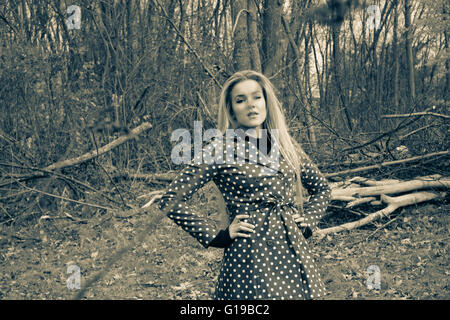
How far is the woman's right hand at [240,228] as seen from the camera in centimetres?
236

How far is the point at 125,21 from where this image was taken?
27.4 ft

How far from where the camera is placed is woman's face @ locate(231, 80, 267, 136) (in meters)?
2.50

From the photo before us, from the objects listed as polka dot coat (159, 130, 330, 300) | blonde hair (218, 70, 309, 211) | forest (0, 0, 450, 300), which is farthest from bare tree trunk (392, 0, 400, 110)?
polka dot coat (159, 130, 330, 300)

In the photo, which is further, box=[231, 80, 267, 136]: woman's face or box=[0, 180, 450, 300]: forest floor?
box=[0, 180, 450, 300]: forest floor

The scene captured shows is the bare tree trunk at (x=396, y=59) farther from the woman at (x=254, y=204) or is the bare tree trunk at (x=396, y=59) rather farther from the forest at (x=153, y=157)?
the woman at (x=254, y=204)

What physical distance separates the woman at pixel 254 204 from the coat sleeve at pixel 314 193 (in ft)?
0.11

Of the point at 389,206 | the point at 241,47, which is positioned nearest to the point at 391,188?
the point at 389,206

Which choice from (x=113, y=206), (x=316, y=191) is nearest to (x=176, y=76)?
(x=113, y=206)

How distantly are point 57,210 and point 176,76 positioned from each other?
3050mm

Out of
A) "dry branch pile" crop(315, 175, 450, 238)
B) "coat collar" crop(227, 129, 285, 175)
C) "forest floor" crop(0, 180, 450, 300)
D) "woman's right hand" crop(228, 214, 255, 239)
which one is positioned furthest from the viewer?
"dry branch pile" crop(315, 175, 450, 238)

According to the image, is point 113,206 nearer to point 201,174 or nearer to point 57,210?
point 57,210

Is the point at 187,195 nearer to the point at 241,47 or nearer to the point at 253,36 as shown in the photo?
the point at 241,47

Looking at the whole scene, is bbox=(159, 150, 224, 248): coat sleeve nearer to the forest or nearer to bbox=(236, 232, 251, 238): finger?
bbox=(236, 232, 251, 238): finger

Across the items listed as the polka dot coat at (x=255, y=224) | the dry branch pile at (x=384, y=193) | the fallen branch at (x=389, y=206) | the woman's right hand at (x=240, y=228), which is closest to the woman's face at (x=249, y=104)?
the polka dot coat at (x=255, y=224)
